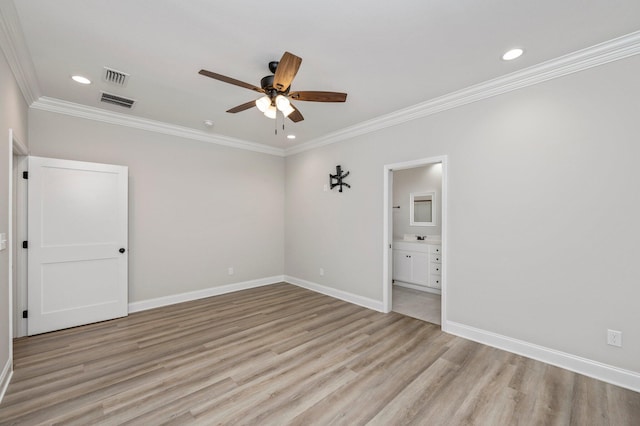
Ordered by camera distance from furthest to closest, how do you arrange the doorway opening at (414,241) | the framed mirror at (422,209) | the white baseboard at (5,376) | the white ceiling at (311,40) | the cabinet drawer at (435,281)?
the framed mirror at (422,209) < the cabinet drawer at (435,281) < the doorway opening at (414,241) < the white baseboard at (5,376) < the white ceiling at (311,40)

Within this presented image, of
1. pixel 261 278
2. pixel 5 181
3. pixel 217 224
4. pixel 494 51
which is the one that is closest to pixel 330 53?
pixel 494 51

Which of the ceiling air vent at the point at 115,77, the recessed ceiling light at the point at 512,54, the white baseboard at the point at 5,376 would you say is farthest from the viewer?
the ceiling air vent at the point at 115,77

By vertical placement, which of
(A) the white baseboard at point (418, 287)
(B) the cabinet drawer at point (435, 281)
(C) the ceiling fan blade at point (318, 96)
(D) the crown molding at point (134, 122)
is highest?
(D) the crown molding at point (134, 122)

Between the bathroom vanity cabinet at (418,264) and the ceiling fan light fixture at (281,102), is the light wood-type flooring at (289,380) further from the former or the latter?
the ceiling fan light fixture at (281,102)

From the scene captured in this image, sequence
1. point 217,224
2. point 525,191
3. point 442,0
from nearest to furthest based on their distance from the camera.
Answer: point 442,0 < point 525,191 < point 217,224

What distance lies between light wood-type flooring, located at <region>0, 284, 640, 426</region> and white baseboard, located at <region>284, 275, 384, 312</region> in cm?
54

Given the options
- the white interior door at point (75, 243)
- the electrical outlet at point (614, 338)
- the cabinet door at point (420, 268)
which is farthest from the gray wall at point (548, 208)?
the white interior door at point (75, 243)

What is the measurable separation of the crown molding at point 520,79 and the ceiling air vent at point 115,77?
2954 millimetres

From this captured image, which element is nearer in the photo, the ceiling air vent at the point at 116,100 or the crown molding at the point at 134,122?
the ceiling air vent at the point at 116,100

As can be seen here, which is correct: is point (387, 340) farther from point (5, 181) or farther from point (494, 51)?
point (5, 181)

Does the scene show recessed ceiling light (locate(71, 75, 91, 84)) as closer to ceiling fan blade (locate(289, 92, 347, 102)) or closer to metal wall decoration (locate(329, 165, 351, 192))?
ceiling fan blade (locate(289, 92, 347, 102))

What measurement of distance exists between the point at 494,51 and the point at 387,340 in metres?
3.03

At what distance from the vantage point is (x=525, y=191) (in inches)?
110

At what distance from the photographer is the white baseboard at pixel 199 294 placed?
4.10 meters
